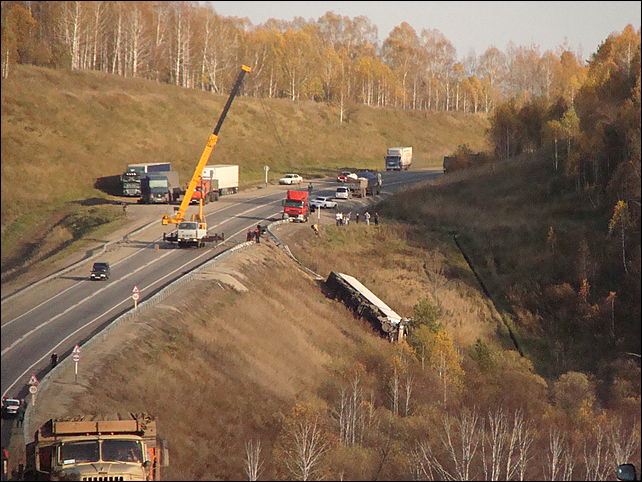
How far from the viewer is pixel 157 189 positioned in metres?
106

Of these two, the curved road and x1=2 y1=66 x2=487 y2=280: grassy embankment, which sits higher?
x1=2 y1=66 x2=487 y2=280: grassy embankment

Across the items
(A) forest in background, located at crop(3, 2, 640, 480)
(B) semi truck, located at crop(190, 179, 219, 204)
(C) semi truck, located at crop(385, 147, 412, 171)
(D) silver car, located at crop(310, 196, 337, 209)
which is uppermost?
(C) semi truck, located at crop(385, 147, 412, 171)

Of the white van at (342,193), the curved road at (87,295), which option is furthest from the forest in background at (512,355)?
the white van at (342,193)

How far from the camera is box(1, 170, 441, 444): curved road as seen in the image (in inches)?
1758

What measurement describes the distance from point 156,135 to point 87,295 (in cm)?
8371

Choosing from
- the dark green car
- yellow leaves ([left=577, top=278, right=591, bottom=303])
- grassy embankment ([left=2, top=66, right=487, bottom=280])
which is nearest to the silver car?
grassy embankment ([left=2, top=66, right=487, bottom=280])

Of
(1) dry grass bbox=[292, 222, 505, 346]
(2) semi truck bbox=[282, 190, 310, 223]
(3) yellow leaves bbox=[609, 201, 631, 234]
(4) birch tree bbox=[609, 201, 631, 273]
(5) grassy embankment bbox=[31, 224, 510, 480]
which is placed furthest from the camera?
(2) semi truck bbox=[282, 190, 310, 223]

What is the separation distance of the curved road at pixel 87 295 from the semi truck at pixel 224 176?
7934 millimetres

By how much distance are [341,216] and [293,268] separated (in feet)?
70.1

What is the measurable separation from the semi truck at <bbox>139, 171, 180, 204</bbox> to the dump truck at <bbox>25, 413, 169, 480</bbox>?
3226 inches

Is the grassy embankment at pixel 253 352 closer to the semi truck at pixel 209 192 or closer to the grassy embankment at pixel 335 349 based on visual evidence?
the grassy embankment at pixel 335 349

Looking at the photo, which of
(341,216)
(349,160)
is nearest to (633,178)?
(341,216)

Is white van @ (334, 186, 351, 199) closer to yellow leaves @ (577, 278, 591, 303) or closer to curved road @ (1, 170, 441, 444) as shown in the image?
curved road @ (1, 170, 441, 444)

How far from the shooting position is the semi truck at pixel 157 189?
346ft
